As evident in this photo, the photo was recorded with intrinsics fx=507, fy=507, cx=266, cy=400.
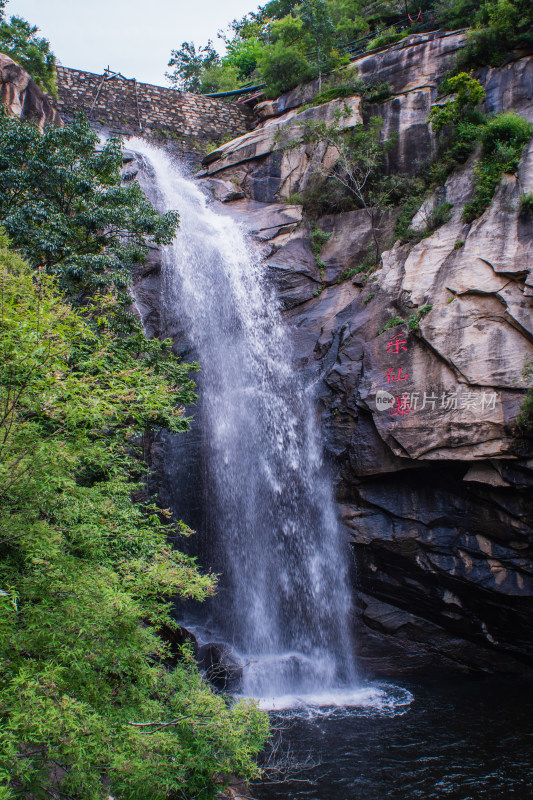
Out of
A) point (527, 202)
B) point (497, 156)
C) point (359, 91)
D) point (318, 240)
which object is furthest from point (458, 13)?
point (527, 202)

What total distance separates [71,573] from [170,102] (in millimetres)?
19382

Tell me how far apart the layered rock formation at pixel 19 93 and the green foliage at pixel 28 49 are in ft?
10.7

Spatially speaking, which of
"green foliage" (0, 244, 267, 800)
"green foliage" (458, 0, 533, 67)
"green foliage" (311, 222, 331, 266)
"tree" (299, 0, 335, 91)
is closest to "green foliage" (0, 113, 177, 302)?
"green foliage" (0, 244, 267, 800)

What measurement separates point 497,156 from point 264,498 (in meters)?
8.54

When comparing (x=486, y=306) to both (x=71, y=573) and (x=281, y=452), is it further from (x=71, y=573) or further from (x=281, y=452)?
(x=71, y=573)

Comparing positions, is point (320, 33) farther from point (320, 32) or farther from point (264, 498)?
point (264, 498)

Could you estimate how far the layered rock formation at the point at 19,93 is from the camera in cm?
1152

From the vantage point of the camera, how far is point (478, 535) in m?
9.19

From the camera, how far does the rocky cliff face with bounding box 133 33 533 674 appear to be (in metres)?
8.74

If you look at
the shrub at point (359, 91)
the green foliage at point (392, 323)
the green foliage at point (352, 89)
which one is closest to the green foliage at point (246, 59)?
the green foliage at point (352, 89)

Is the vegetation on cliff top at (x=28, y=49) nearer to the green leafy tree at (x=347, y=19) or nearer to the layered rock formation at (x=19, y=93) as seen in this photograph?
the layered rock formation at (x=19, y=93)

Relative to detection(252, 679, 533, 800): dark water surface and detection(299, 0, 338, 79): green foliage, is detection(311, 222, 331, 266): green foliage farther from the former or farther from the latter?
detection(252, 679, 533, 800): dark water surface

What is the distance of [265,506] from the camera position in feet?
33.9

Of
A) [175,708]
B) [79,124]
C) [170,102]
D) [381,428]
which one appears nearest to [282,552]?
[381,428]
